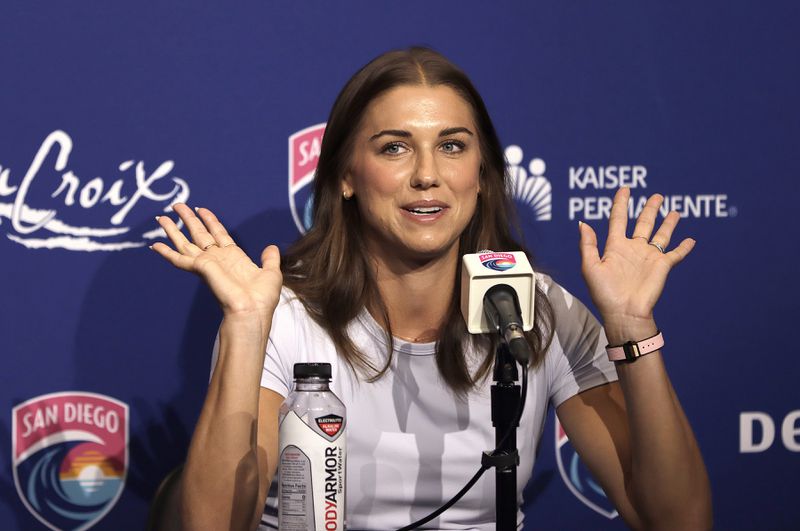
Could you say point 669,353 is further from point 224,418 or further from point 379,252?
point 224,418

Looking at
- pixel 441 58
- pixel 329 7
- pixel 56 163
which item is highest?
pixel 329 7

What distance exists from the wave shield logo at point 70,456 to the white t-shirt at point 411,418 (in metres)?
0.51

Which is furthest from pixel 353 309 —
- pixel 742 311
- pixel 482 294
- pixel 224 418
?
pixel 742 311

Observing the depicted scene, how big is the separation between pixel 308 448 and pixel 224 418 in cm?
26

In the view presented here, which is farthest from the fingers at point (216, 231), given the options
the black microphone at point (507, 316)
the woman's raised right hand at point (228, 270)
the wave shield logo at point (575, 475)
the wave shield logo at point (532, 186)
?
the wave shield logo at point (575, 475)

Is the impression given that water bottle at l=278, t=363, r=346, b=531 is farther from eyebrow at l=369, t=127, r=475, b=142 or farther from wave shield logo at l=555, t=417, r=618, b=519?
wave shield logo at l=555, t=417, r=618, b=519

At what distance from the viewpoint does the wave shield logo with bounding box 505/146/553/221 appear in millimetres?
2230

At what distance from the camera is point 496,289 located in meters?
1.25

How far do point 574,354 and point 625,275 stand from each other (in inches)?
10.9

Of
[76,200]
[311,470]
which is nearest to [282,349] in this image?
[311,470]

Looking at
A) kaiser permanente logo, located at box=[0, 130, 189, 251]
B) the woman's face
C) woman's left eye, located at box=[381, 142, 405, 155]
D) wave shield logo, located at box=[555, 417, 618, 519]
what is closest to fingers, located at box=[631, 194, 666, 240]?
the woman's face

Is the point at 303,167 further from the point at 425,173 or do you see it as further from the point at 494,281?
the point at 494,281

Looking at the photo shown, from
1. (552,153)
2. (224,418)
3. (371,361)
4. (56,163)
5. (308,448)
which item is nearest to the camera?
(308,448)

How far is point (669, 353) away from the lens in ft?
7.55
